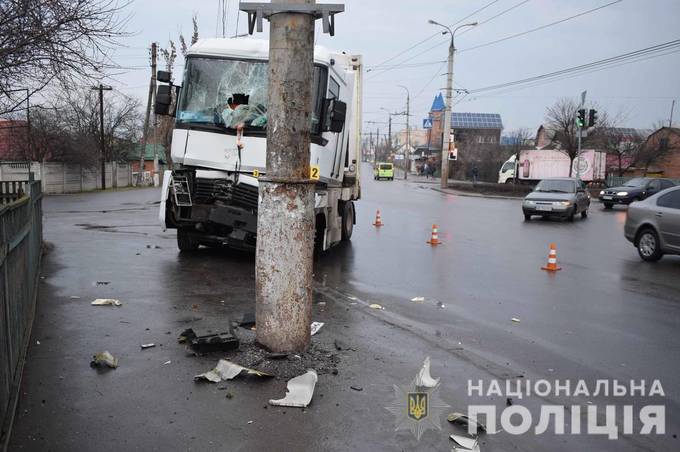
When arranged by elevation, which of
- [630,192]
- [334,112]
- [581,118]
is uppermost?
[581,118]

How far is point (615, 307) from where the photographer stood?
849 centimetres

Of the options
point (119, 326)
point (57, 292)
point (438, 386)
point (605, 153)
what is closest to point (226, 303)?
point (119, 326)

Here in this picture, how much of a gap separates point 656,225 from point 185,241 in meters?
9.42

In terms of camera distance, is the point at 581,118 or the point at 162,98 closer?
the point at 162,98

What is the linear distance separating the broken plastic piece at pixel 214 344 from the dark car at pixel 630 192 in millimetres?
28975

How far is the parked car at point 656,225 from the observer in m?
12.0

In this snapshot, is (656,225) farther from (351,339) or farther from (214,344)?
(214,344)

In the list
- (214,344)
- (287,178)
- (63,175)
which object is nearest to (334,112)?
(287,178)

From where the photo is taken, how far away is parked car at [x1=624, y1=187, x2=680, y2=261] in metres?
12.0

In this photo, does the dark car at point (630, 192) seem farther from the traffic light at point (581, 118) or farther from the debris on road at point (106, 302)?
the debris on road at point (106, 302)

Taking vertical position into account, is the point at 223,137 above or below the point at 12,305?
above

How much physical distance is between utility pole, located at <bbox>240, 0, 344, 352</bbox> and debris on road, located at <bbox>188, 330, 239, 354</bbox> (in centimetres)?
42

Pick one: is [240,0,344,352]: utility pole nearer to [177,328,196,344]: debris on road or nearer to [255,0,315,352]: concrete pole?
[255,0,315,352]: concrete pole

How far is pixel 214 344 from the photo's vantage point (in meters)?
5.41
